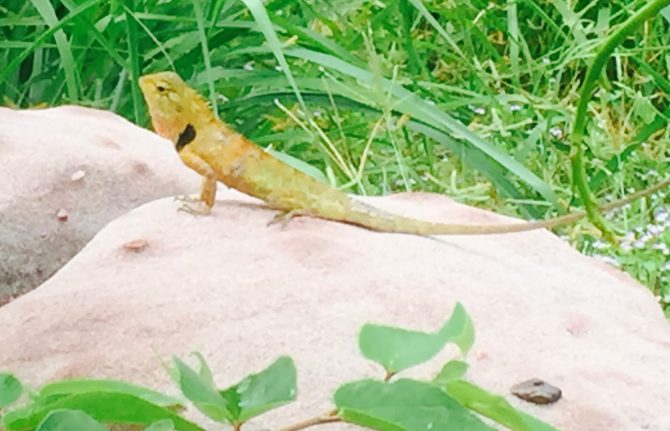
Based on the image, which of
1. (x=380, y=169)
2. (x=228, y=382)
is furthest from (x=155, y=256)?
(x=380, y=169)

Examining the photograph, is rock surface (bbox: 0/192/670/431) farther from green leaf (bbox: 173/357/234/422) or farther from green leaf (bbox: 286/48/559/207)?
green leaf (bbox: 286/48/559/207)

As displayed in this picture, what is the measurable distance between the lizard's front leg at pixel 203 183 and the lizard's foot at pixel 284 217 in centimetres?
10

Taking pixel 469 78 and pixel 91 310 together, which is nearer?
pixel 91 310

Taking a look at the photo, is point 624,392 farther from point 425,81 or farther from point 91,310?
point 425,81

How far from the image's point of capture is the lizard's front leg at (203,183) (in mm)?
1820

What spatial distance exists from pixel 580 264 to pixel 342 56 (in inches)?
58.8

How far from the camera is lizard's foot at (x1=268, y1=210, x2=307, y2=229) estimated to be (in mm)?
1798

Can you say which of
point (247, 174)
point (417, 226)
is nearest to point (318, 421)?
point (417, 226)

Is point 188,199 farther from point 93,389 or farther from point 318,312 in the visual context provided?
point 93,389

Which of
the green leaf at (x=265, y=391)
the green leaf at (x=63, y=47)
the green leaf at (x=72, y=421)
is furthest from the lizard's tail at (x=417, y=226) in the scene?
the green leaf at (x=63, y=47)

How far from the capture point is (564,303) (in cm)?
158

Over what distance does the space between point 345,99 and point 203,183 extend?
59.0 inches

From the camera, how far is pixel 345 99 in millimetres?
3369

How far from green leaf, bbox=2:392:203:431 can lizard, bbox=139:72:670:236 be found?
813mm
